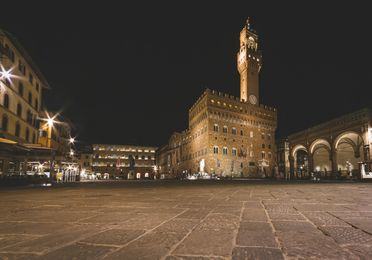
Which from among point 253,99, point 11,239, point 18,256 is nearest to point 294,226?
point 18,256

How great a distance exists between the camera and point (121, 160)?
10344cm

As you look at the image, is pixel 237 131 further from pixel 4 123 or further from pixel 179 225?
pixel 179 225

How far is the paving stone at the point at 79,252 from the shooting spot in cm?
222

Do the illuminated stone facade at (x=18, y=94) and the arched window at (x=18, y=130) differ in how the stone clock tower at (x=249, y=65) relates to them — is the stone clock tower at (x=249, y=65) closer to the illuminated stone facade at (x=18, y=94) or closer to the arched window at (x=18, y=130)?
the illuminated stone facade at (x=18, y=94)

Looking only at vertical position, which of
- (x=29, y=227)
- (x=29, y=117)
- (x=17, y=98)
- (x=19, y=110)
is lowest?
(x=29, y=227)

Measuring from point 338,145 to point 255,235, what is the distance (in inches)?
2073

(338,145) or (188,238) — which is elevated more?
(338,145)

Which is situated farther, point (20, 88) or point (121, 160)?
point (121, 160)

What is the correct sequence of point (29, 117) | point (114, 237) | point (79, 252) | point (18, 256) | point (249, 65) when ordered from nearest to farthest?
1. point (18, 256)
2. point (79, 252)
3. point (114, 237)
4. point (29, 117)
5. point (249, 65)

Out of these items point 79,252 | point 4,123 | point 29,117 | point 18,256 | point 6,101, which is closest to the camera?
point 18,256

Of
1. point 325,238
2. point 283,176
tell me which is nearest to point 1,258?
point 325,238

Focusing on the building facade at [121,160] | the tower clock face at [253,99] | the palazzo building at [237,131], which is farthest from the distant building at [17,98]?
the building facade at [121,160]

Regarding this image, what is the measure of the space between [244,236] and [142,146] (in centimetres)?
10871

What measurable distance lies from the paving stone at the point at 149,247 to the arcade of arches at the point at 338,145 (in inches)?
1376
